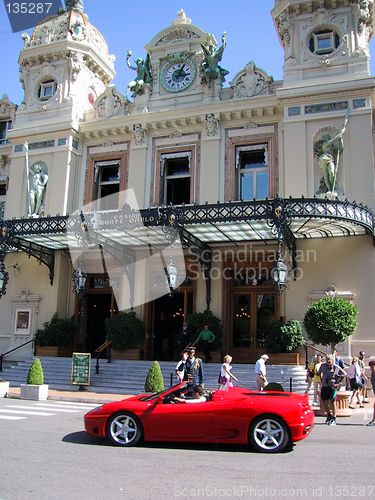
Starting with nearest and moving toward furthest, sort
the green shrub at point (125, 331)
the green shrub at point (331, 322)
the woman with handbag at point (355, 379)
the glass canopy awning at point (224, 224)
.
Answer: the woman with handbag at point (355, 379) → the glass canopy awning at point (224, 224) → the green shrub at point (331, 322) → the green shrub at point (125, 331)

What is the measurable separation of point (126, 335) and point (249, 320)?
5.06 m

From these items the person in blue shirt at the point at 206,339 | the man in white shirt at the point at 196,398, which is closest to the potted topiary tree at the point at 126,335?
the person in blue shirt at the point at 206,339

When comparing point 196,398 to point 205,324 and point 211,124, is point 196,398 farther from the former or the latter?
point 211,124

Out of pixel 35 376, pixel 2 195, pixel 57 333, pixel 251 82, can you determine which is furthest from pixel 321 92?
pixel 2 195

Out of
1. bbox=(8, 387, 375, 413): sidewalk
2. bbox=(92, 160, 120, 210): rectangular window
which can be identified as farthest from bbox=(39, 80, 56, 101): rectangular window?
bbox=(8, 387, 375, 413): sidewalk

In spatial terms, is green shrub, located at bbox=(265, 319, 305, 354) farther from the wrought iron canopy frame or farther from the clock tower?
the clock tower

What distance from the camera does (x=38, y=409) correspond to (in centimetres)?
1333

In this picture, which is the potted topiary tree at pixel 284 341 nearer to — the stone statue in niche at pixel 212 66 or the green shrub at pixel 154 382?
the green shrub at pixel 154 382

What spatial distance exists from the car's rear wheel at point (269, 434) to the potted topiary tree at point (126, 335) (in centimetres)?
1265

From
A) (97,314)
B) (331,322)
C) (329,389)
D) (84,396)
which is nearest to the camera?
(329,389)

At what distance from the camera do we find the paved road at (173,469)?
5801 mm

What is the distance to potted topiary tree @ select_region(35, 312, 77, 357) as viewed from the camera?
2109cm

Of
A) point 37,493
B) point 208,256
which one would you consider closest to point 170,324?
point 208,256

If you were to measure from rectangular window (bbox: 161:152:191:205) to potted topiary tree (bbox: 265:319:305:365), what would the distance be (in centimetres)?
744
